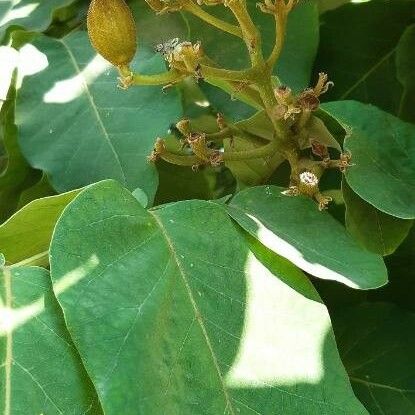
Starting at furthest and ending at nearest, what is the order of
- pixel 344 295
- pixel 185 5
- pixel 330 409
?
pixel 344 295
pixel 185 5
pixel 330 409

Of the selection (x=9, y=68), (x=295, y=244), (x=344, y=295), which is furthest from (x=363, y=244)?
(x=9, y=68)

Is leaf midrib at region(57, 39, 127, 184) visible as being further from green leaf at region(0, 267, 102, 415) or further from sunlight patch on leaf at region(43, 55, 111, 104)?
green leaf at region(0, 267, 102, 415)

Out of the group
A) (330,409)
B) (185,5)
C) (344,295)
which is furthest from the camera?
(344,295)

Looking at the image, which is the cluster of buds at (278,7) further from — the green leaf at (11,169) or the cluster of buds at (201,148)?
the green leaf at (11,169)

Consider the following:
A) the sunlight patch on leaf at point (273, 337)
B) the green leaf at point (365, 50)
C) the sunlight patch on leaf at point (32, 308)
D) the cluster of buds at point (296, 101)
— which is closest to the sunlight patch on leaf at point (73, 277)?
the sunlight patch on leaf at point (32, 308)

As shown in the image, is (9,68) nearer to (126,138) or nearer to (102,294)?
(126,138)

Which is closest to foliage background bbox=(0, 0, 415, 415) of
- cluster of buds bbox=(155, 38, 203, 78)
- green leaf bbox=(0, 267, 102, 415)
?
green leaf bbox=(0, 267, 102, 415)
